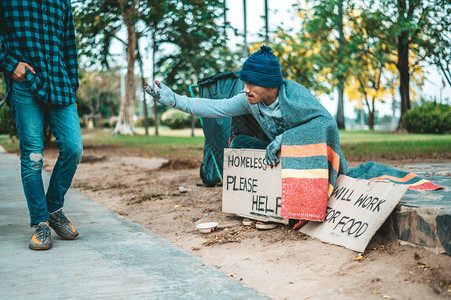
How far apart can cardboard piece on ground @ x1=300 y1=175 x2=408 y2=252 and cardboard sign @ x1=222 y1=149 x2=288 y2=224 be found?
0.34 m

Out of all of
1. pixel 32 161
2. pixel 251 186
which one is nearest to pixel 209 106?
pixel 251 186

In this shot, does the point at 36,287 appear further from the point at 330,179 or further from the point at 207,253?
the point at 330,179

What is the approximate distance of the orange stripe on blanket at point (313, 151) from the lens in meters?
3.12

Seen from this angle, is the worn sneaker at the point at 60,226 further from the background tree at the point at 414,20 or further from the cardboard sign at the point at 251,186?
the background tree at the point at 414,20

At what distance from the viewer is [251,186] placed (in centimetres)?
362

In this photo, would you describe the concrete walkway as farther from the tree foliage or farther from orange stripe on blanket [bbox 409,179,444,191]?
the tree foliage

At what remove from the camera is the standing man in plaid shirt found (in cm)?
311

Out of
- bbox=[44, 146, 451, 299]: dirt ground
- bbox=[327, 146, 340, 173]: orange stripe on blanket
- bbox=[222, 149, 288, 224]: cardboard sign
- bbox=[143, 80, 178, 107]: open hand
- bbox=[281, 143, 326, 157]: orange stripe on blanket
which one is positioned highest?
bbox=[143, 80, 178, 107]: open hand

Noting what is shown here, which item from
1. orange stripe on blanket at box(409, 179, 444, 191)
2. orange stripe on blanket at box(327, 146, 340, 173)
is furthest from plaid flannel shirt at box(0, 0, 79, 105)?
orange stripe on blanket at box(409, 179, 444, 191)

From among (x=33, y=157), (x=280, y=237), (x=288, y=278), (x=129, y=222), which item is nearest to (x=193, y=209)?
(x=129, y=222)

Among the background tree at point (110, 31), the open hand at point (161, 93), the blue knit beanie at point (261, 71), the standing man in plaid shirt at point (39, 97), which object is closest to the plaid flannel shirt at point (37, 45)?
the standing man in plaid shirt at point (39, 97)

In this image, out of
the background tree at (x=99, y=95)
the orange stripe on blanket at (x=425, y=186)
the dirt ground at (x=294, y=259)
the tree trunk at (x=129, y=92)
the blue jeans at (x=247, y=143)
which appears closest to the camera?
the dirt ground at (x=294, y=259)

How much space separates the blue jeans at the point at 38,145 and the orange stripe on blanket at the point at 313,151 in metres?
1.49

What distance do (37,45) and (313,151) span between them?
6.66ft
